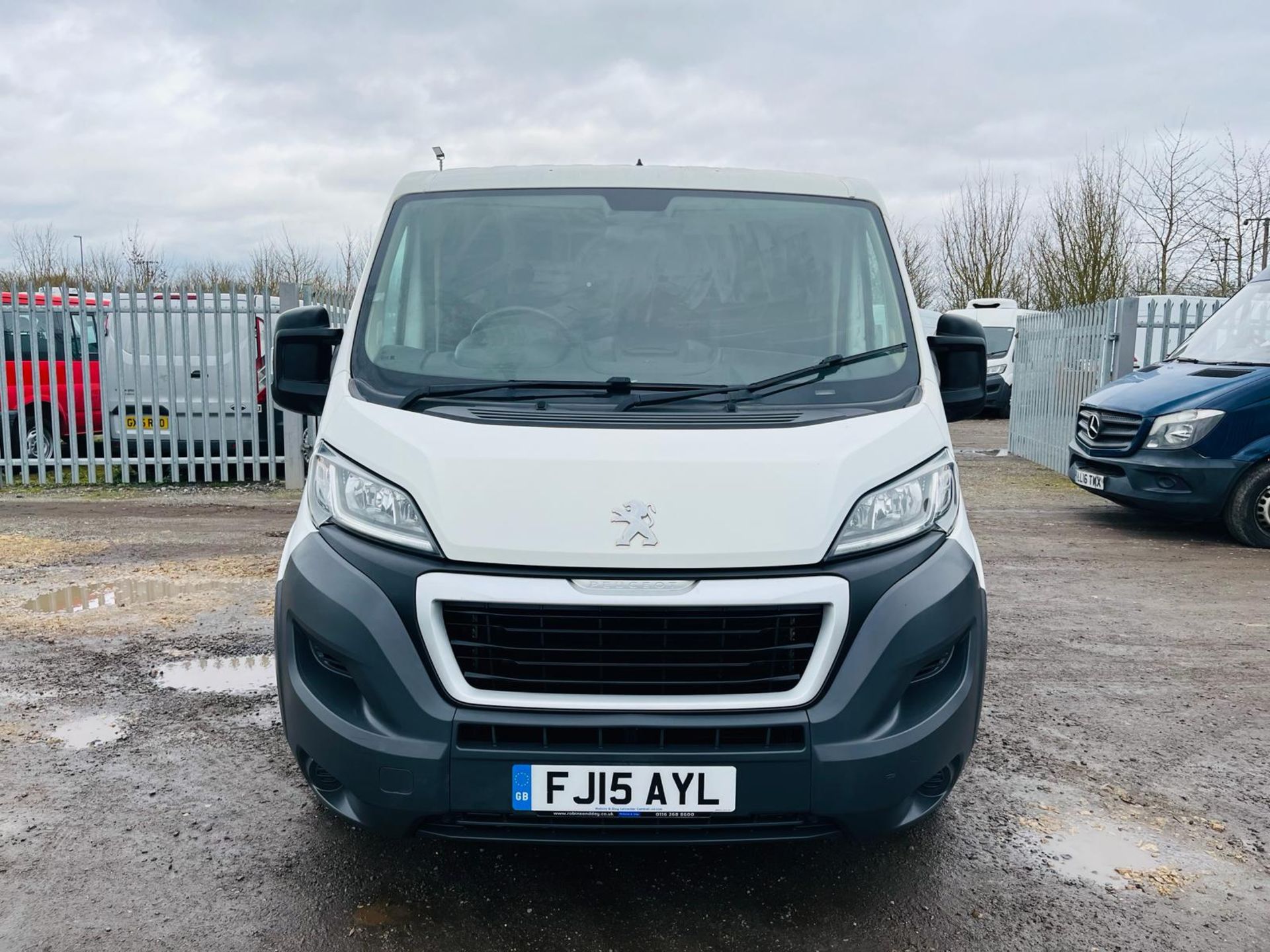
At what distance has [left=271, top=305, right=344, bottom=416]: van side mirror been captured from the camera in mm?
3600

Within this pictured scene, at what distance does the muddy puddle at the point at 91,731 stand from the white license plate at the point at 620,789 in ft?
7.76

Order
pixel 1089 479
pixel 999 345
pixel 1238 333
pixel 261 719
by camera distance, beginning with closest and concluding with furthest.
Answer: pixel 261 719, pixel 1238 333, pixel 1089 479, pixel 999 345

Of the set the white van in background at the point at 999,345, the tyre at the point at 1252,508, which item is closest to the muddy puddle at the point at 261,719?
the tyre at the point at 1252,508

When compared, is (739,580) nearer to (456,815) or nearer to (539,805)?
(539,805)

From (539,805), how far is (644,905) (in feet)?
2.09

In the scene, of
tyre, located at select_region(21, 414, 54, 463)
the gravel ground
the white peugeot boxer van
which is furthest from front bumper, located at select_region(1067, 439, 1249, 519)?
tyre, located at select_region(21, 414, 54, 463)

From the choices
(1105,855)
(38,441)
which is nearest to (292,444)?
(38,441)

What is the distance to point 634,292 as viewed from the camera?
139 inches

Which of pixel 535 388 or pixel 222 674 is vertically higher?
pixel 535 388

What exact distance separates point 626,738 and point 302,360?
183 centimetres

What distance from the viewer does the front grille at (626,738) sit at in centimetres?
258

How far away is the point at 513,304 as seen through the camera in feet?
11.5

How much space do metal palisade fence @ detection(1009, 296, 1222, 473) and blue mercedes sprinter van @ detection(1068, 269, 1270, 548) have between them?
1.82 meters

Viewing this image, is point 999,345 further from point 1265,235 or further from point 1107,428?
point 1107,428
